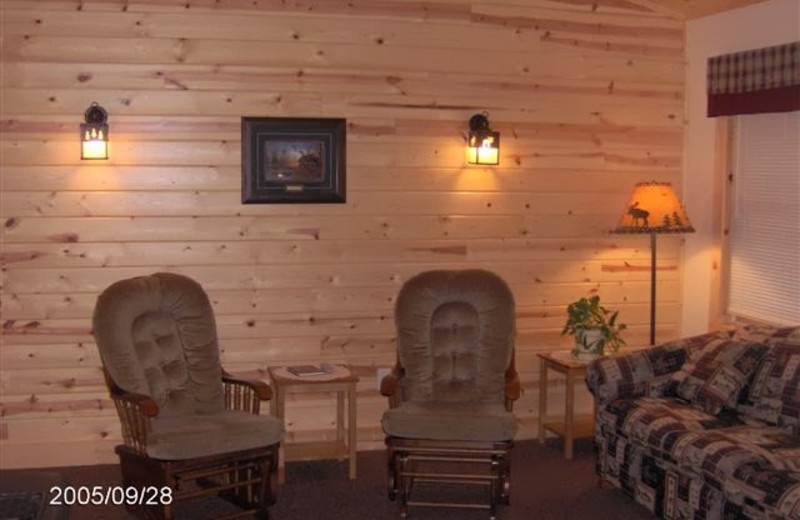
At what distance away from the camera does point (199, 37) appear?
4.96 meters

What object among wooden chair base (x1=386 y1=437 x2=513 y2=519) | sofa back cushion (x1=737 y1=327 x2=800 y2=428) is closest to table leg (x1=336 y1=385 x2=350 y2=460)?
wooden chair base (x1=386 y1=437 x2=513 y2=519)

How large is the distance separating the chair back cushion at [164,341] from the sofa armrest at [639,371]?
1830 millimetres

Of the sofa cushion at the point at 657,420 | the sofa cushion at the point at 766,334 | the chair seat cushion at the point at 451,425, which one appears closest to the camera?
the sofa cushion at the point at 657,420

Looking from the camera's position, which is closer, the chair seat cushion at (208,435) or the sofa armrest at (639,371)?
the chair seat cushion at (208,435)

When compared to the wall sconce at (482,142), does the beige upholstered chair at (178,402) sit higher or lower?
lower

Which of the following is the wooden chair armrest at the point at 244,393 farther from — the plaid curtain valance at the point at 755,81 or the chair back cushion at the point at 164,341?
the plaid curtain valance at the point at 755,81

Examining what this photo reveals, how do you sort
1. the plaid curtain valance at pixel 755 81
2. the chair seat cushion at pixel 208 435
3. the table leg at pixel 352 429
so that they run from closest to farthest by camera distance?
the chair seat cushion at pixel 208 435 → the plaid curtain valance at pixel 755 81 → the table leg at pixel 352 429

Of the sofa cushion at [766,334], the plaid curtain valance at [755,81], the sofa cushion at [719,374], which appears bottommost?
the sofa cushion at [719,374]

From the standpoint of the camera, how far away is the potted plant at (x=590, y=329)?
17.1 ft

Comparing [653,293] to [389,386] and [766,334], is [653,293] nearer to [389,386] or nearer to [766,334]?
[766,334]

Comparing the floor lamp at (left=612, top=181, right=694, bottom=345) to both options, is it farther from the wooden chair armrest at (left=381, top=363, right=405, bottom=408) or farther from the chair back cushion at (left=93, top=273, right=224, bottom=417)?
the chair back cushion at (left=93, top=273, right=224, bottom=417)

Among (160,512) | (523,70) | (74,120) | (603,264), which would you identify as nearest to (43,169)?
(74,120)

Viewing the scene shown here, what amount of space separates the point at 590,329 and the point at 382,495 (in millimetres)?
1497

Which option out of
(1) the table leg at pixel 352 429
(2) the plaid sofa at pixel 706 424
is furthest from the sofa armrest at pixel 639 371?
(1) the table leg at pixel 352 429
